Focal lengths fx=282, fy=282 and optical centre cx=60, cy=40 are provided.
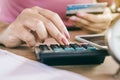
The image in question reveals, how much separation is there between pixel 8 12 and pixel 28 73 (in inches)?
26.1

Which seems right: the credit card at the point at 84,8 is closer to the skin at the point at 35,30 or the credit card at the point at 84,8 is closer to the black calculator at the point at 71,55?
the skin at the point at 35,30

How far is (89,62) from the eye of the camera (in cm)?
48

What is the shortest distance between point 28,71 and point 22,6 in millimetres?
626

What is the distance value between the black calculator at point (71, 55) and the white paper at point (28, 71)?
0.6 inches

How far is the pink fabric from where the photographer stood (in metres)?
1.03

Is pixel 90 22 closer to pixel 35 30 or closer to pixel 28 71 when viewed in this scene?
pixel 35 30

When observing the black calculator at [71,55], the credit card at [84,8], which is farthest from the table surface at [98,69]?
the credit card at [84,8]

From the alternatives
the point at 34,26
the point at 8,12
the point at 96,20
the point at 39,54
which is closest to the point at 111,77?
the point at 39,54

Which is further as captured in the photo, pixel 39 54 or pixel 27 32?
pixel 27 32

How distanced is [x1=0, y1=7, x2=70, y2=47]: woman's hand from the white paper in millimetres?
95

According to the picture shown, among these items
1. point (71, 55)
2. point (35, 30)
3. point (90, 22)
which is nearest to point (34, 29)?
point (35, 30)

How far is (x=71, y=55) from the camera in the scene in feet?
1.49

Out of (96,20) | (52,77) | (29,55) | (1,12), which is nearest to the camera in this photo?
(52,77)

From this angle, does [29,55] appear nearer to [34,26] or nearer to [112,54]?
[34,26]
